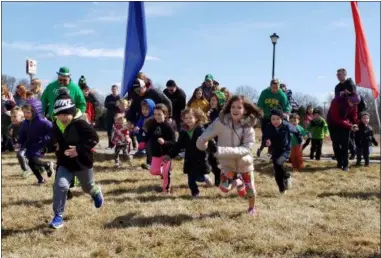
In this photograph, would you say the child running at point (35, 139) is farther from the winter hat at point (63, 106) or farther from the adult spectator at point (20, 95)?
the adult spectator at point (20, 95)

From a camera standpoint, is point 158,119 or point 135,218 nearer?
point 135,218

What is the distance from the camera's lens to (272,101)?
10461 mm

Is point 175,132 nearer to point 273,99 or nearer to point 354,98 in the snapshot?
point 273,99

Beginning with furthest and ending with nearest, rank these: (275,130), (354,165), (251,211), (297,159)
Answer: (354,165) → (297,159) → (275,130) → (251,211)

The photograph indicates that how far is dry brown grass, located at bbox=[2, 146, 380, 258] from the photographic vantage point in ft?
15.8

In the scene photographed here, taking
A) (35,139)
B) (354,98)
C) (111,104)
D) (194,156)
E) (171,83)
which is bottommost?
(194,156)

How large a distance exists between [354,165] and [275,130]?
492 centimetres

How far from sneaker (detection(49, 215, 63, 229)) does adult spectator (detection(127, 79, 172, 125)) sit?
4.71 metres

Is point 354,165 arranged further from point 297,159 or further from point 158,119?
point 158,119

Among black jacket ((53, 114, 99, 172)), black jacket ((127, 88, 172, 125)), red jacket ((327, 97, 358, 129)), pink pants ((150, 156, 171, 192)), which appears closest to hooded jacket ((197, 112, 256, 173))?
black jacket ((53, 114, 99, 172))

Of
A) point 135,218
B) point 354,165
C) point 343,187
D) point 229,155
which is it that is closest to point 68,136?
point 135,218

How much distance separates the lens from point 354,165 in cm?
1165

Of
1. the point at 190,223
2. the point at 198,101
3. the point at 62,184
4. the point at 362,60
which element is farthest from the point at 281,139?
the point at 198,101

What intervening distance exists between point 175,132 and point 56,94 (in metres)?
2.42
